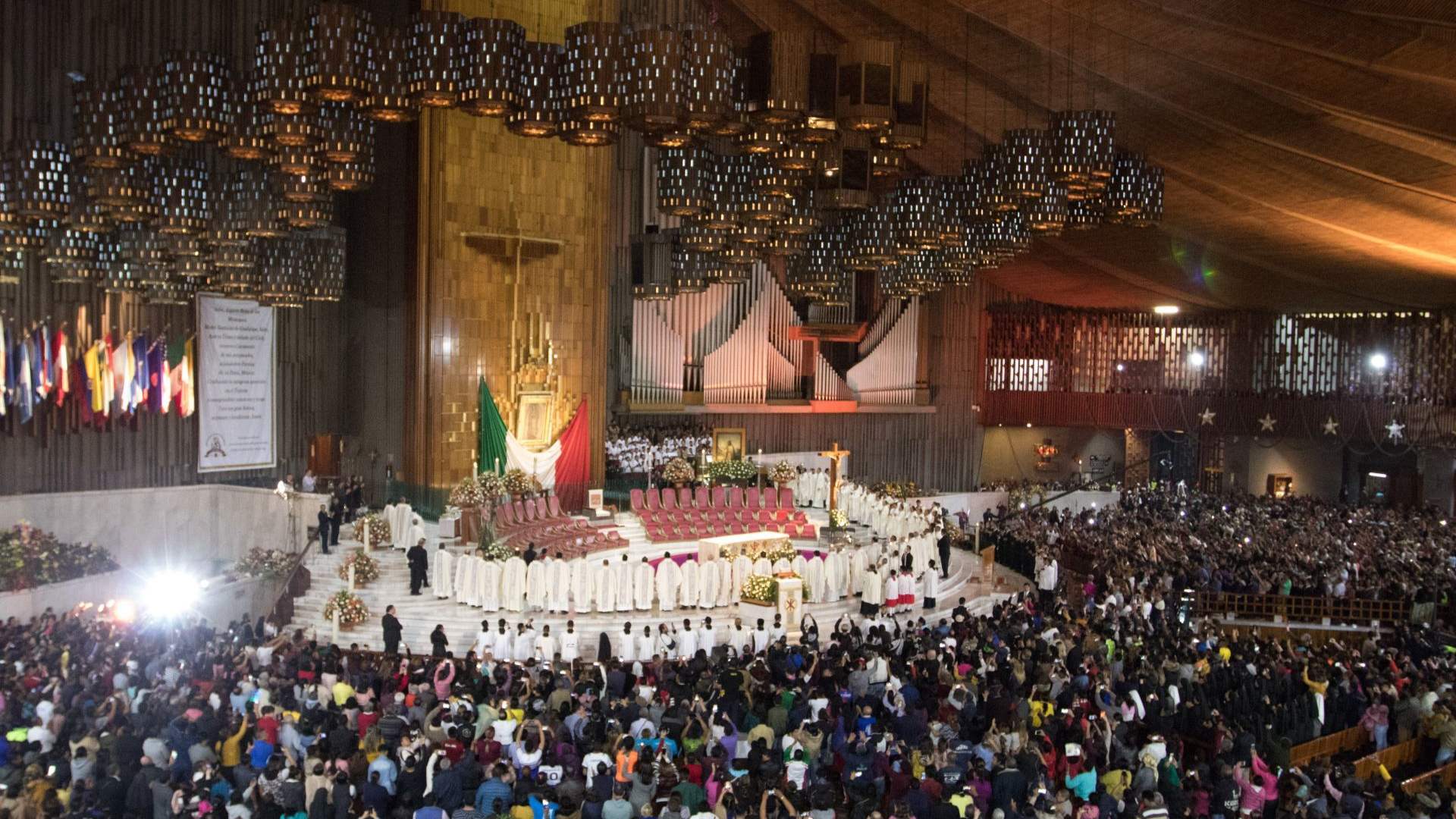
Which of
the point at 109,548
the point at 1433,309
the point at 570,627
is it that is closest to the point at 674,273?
the point at 570,627

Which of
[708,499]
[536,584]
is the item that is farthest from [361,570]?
[708,499]

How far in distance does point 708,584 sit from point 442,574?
4.17 metres

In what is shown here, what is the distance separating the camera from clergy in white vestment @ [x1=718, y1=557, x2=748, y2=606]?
20.4 metres

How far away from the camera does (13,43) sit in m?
22.0

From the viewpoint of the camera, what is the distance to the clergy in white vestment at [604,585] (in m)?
19.5

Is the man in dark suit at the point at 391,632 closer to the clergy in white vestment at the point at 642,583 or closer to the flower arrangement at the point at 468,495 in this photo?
the clergy in white vestment at the point at 642,583

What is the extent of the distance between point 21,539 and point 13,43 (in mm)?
8624

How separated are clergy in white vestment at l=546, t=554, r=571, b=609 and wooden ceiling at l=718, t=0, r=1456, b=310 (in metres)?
10.0

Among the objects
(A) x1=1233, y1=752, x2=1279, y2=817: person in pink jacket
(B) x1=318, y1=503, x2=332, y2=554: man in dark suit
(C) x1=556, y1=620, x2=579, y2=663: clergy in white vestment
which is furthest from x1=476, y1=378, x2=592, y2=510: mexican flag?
(A) x1=1233, y1=752, x2=1279, y2=817: person in pink jacket

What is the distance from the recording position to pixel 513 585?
63.1 feet

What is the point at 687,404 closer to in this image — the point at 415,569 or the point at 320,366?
the point at 320,366

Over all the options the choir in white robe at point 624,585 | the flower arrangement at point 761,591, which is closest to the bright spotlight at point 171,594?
the choir in white robe at point 624,585

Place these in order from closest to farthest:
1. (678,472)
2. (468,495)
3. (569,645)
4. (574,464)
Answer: (569,645) < (468,495) < (678,472) < (574,464)

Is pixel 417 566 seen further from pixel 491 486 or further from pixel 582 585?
pixel 491 486
